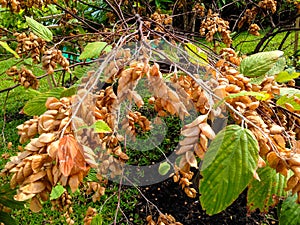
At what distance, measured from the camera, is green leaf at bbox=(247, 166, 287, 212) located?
0.67m

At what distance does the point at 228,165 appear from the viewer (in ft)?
1.61

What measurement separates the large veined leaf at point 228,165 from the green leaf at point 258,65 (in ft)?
1.05

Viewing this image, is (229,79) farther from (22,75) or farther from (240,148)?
(22,75)

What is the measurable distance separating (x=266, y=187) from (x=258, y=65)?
272 mm

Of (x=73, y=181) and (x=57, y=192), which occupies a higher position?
(x=73, y=181)

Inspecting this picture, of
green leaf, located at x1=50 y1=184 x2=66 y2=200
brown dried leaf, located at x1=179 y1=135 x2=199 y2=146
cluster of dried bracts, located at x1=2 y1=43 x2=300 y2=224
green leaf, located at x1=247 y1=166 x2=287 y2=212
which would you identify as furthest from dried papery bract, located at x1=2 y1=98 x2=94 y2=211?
green leaf, located at x1=50 y1=184 x2=66 y2=200

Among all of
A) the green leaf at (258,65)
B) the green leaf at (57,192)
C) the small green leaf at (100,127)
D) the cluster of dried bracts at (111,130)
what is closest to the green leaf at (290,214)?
the cluster of dried bracts at (111,130)

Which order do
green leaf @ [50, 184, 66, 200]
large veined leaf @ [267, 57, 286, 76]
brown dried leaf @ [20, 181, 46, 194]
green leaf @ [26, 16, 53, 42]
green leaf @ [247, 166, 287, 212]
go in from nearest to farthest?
brown dried leaf @ [20, 181, 46, 194] → green leaf @ [247, 166, 287, 212] → large veined leaf @ [267, 57, 286, 76] → green leaf @ [50, 184, 66, 200] → green leaf @ [26, 16, 53, 42]

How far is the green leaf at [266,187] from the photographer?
670mm

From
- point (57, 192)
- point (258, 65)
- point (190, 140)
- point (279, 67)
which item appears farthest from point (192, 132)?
point (57, 192)

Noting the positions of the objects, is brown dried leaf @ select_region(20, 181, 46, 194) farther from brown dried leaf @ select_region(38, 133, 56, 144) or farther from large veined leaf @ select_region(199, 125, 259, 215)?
large veined leaf @ select_region(199, 125, 259, 215)

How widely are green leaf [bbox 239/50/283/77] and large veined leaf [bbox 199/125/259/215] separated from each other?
32 centimetres

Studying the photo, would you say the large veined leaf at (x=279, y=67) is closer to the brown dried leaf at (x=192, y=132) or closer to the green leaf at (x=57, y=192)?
the brown dried leaf at (x=192, y=132)

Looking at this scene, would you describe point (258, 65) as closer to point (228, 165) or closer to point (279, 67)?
point (279, 67)
